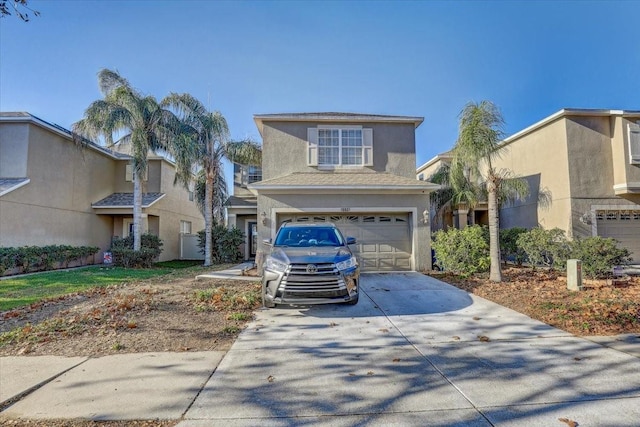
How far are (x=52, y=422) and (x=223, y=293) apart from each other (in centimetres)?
502

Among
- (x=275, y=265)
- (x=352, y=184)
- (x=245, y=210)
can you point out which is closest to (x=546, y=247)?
(x=352, y=184)

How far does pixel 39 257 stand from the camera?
44.2 feet

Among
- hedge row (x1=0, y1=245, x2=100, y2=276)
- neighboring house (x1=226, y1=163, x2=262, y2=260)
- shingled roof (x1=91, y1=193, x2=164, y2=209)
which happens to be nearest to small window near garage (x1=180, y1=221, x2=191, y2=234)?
shingled roof (x1=91, y1=193, x2=164, y2=209)

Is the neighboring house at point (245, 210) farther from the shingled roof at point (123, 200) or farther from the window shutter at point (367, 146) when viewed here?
the window shutter at point (367, 146)

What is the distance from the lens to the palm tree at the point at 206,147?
49.0 ft

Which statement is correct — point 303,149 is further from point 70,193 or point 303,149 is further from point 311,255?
point 70,193

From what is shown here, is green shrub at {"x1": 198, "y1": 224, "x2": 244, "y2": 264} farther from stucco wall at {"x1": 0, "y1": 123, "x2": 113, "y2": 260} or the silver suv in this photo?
the silver suv

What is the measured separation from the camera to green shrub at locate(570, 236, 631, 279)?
9.90m

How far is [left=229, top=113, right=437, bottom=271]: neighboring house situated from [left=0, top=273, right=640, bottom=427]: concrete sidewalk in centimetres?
595

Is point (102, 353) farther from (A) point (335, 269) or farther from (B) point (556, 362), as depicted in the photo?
(B) point (556, 362)

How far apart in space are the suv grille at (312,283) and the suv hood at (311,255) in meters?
0.11

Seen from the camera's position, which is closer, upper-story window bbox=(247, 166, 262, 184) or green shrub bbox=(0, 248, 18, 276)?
green shrub bbox=(0, 248, 18, 276)

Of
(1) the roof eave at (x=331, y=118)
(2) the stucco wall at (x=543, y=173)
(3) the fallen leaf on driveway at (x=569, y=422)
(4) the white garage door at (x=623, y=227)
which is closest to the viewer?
(3) the fallen leaf on driveway at (x=569, y=422)

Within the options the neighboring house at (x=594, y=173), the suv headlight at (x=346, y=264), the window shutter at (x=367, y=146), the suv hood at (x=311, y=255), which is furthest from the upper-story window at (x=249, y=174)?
the suv headlight at (x=346, y=264)
